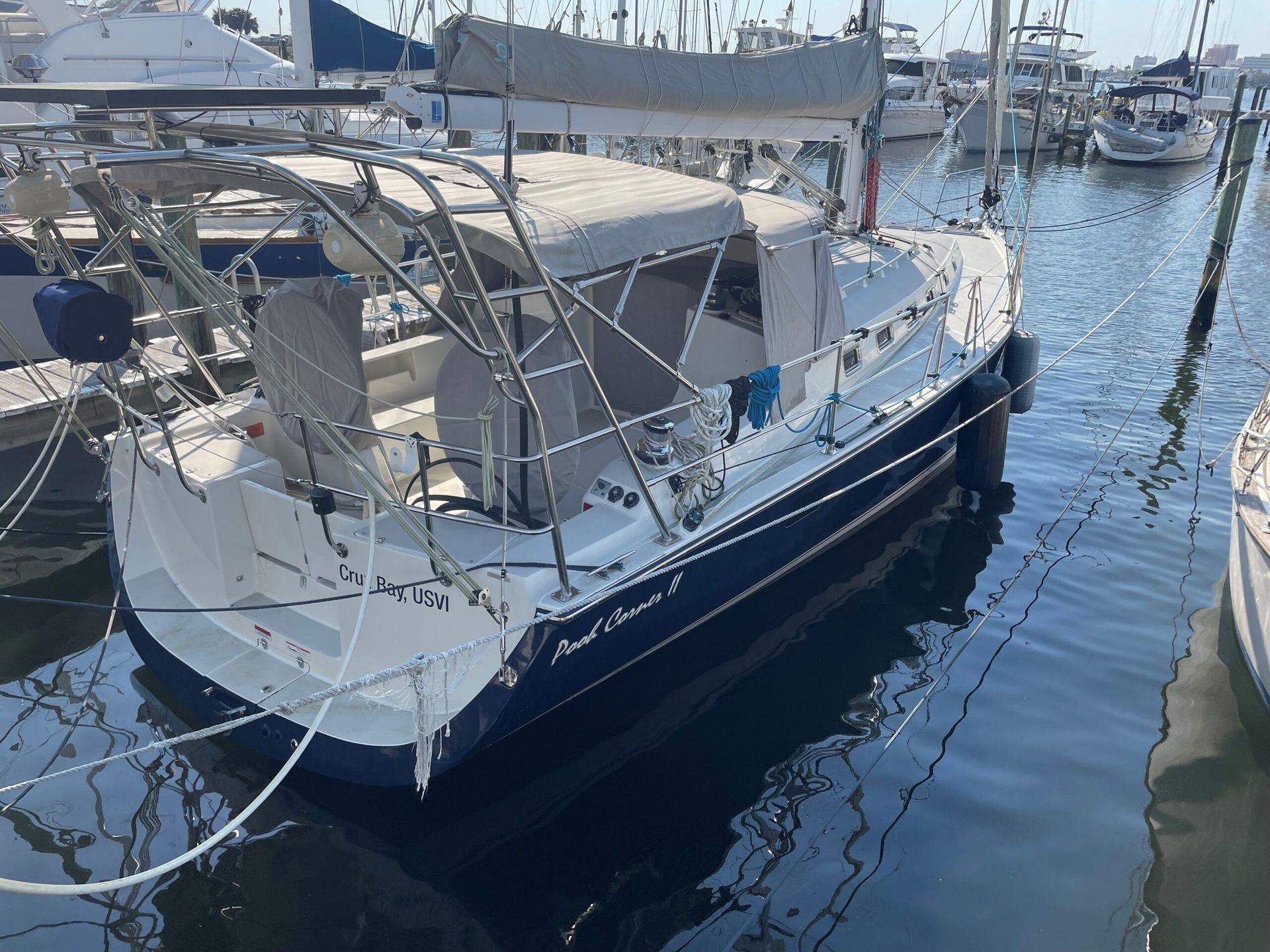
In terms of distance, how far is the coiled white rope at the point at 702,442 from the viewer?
5.39 m

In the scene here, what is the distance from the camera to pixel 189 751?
5555 millimetres

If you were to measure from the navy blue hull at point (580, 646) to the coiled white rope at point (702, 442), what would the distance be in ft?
0.82

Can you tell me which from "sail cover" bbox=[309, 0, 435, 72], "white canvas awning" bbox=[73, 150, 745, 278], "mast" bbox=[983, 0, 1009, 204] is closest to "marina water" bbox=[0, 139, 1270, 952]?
"white canvas awning" bbox=[73, 150, 745, 278]

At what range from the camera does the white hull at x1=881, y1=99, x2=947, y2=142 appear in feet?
141

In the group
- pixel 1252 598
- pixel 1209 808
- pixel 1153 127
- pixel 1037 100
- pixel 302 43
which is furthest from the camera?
pixel 1153 127

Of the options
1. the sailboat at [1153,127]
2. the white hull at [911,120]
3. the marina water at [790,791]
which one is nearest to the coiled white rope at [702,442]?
the marina water at [790,791]

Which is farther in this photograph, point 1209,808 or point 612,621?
point 1209,808

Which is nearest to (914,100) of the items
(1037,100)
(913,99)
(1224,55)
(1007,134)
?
(913,99)

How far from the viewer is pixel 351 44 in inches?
298

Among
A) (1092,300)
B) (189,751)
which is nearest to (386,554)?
(189,751)

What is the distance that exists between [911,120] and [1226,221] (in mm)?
32221

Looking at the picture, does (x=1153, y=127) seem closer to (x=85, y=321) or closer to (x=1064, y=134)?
(x=1064, y=134)

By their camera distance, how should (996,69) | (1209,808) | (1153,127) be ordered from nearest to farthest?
(1209,808) < (996,69) < (1153,127)

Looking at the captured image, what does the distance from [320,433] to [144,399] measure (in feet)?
23.5
